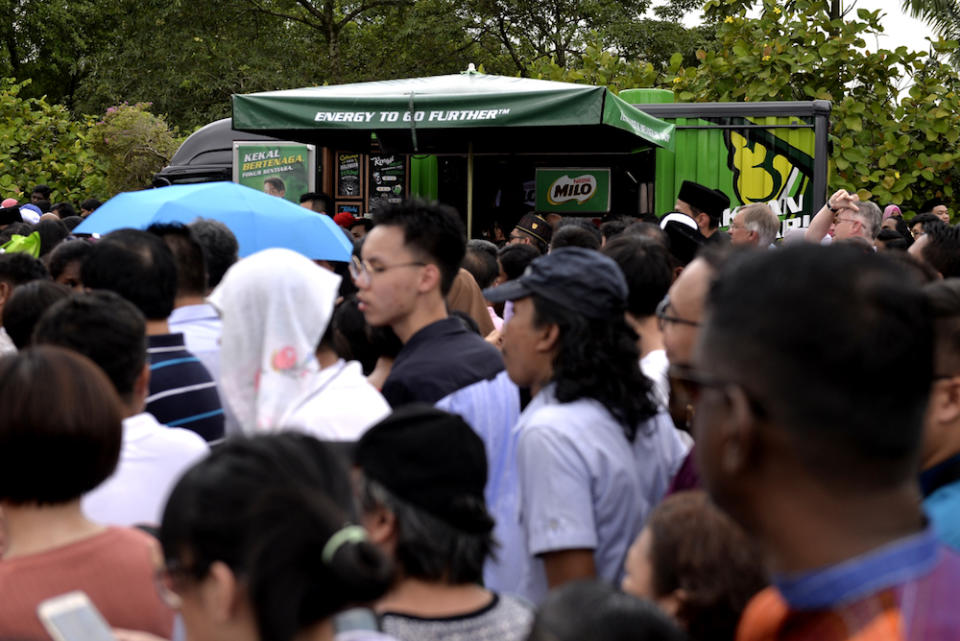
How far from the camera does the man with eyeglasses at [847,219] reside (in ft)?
23.4

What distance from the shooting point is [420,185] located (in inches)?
527

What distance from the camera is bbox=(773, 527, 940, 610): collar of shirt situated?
1391mm

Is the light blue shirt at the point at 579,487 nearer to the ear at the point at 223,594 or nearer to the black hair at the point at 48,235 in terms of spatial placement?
the ear at the point at 223,594

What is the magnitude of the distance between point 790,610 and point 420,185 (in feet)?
39.7

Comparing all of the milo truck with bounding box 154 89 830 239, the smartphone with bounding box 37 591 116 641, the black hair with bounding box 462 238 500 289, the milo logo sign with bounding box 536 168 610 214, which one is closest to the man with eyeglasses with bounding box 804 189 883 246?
the black hair with bounding box 462 238 500 289

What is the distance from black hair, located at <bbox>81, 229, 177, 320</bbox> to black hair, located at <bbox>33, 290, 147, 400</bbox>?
695 millimetres

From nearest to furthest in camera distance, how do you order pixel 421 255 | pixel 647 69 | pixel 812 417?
pixel 812 417, pixel 421 255, pixel 647 69

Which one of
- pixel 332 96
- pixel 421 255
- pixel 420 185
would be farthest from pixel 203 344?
pixel 420 185

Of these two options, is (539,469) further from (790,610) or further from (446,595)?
(790,610)

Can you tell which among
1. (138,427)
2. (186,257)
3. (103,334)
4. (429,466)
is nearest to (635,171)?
(186,257)

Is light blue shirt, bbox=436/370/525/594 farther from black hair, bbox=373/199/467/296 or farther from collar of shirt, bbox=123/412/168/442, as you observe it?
collar of shirt, bbox=123/412/168/442

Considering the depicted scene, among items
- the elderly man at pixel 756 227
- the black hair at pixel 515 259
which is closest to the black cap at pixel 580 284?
the black hair at pixel 515 259

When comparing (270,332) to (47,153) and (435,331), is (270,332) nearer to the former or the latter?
(435,331)

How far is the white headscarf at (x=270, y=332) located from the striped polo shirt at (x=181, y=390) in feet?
0.83
